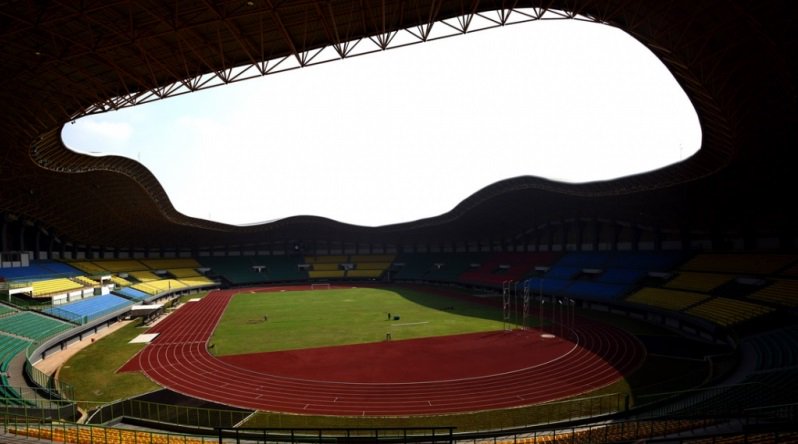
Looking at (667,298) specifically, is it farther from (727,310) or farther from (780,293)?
(780,293)

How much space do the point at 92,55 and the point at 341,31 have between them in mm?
10050

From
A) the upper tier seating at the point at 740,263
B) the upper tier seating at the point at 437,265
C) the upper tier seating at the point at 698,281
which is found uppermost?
the upper tier seating at the point at 740,263

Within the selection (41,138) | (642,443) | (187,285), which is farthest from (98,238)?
(642,443)

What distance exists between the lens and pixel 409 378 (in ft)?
77.3

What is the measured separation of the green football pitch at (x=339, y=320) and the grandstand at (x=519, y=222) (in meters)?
6.82

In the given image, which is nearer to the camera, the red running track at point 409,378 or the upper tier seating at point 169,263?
the red running track at point 409,378

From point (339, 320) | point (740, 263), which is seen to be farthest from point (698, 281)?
point (339, 320)

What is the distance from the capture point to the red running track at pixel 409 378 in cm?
2016

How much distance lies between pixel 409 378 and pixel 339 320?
18.8m

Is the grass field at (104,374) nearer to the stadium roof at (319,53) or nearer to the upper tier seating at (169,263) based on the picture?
the stadium roof at (319,53)

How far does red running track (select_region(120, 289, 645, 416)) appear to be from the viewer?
2016cm

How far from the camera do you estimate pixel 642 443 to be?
412 inches

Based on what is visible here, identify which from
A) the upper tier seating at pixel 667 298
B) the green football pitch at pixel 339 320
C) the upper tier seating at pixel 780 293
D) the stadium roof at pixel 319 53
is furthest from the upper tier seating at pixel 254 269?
the upper tier seating at pixel 780 293

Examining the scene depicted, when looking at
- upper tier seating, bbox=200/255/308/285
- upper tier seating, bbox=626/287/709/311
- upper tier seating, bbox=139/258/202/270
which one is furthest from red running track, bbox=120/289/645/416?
upper tier seating, bbox=200/255/308/285
